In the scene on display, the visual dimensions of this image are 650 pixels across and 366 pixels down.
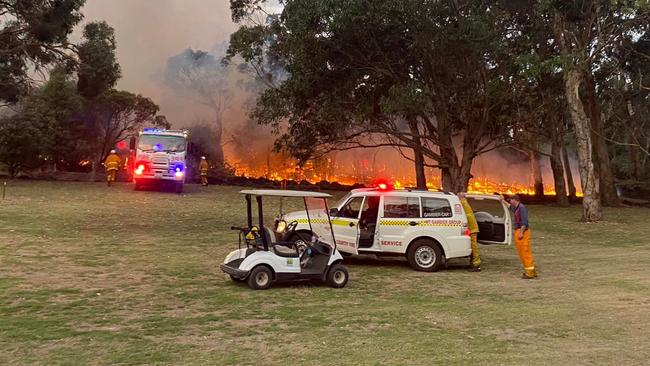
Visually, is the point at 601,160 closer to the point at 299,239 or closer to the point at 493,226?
the point at 493,226

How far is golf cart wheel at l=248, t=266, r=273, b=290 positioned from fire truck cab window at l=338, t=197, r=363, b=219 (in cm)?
330

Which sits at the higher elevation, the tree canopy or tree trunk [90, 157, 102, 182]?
the tree canopy

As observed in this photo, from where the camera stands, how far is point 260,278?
32.1 ft

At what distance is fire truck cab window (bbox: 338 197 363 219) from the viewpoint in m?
12.7

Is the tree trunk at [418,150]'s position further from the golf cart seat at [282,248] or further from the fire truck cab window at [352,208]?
the golf cart seat at [282,248]

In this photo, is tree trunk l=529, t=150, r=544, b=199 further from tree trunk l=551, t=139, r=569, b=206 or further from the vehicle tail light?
the vehicle tail light

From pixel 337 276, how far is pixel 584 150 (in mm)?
18003

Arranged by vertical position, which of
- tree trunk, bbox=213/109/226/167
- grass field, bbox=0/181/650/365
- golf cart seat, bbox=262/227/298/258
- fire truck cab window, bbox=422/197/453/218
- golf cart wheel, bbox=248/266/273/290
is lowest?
grass field, bbox=0/181/650/365

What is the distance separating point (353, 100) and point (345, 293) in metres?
21.3

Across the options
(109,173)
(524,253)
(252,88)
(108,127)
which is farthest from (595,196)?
(252,88)

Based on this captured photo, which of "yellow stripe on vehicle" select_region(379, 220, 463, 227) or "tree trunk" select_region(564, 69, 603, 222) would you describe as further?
"tree trunk" select_region(564, 69, 603, 222)

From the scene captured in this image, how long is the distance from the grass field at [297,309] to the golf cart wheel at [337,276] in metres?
0.16

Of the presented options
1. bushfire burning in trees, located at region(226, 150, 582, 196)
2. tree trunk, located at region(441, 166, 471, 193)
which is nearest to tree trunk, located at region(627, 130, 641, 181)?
bushfire burning in trees, located at region(226, 150, 582, 196)

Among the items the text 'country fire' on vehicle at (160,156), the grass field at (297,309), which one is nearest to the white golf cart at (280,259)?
the grass field at (297,309)
